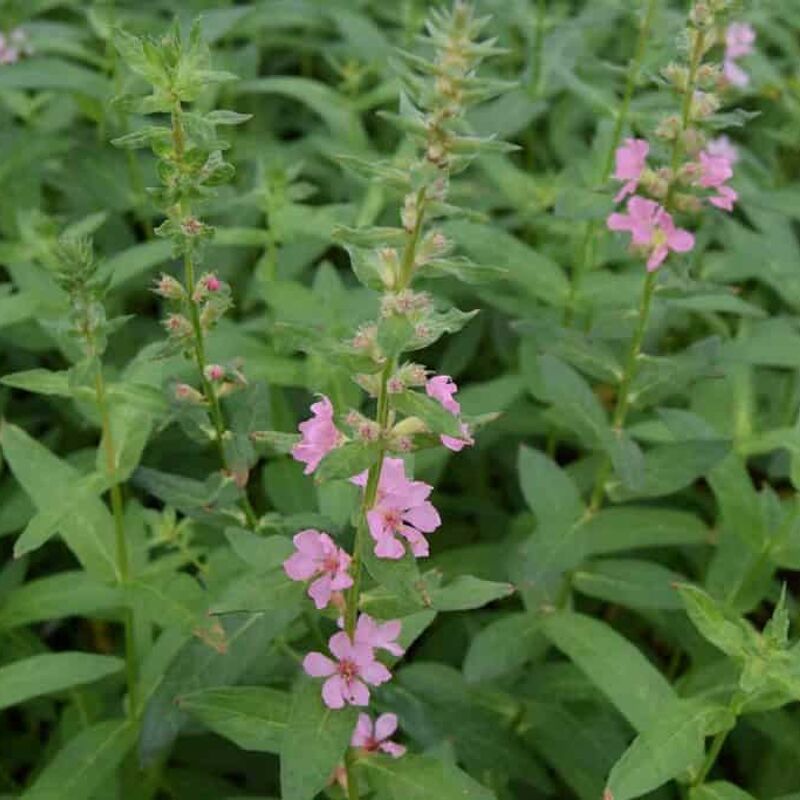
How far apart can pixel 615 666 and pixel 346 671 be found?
910 mm

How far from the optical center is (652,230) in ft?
9.93

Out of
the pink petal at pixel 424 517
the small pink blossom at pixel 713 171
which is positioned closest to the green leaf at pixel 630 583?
the small pink blossom at pixel 713 171

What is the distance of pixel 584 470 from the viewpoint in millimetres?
3846

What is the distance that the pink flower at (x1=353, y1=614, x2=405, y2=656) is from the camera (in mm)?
2342

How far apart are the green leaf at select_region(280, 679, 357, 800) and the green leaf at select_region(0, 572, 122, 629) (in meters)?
0.86

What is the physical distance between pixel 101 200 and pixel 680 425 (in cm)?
252

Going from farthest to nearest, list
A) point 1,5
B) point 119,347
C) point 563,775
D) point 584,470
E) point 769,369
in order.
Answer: point 1,5 → point 769,369 → point 119,347 → point 584,470 → point 563,775

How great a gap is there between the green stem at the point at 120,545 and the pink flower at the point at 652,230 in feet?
4.56

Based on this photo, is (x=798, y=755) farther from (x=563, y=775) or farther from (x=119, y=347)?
(x=119, y=347)

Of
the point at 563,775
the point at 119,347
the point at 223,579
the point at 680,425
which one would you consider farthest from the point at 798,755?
the point at 119,347

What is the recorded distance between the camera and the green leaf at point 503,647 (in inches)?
124

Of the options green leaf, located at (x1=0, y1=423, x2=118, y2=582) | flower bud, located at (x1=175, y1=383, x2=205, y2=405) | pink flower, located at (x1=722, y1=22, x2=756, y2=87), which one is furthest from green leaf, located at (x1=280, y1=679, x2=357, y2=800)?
pink flower, located at (x1=722, y1=22, x2=756, y2=87)

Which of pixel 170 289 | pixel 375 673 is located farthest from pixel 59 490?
pixel 375 673

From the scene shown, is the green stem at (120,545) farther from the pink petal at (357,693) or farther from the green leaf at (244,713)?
the pink petal at (357,693)
